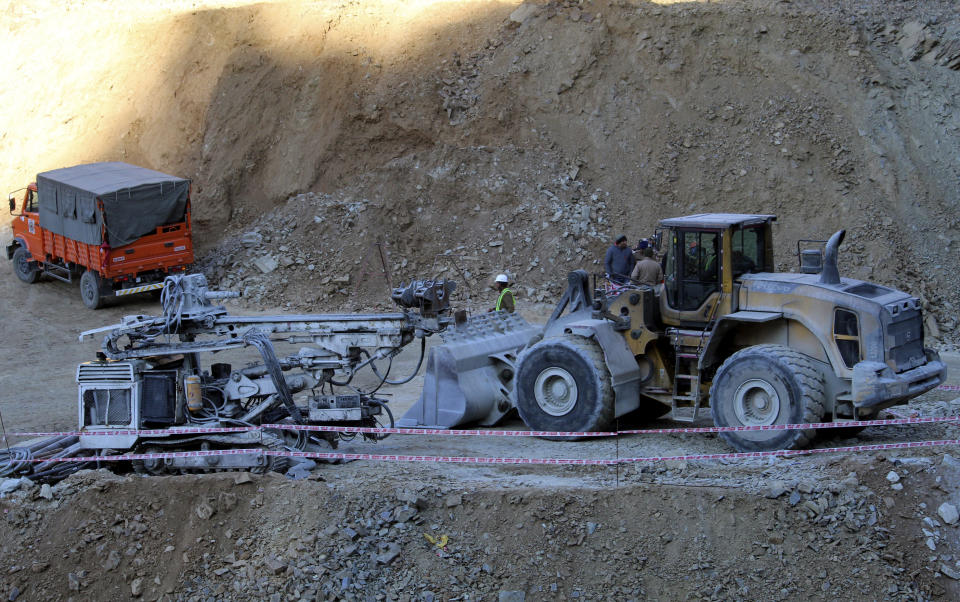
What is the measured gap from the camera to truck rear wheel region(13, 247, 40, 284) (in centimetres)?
2147

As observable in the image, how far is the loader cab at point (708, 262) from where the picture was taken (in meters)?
10.3

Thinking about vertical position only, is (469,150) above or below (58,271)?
above

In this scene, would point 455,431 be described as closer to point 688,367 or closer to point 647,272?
point 688,367

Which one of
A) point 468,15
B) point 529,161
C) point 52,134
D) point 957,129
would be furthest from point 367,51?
point 957,129

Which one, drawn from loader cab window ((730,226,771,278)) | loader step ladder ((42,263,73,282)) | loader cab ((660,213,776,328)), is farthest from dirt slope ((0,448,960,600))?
loader step ladder ((42,263,73,282))

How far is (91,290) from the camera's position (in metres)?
19.9

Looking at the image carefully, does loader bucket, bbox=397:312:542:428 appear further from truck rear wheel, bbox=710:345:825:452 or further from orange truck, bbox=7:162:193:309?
orange truck, bbox=7:162:193:309

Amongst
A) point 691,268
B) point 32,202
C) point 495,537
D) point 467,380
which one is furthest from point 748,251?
point 32,202

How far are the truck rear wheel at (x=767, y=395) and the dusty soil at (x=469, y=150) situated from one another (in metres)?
0.45

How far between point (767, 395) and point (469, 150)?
12763mm

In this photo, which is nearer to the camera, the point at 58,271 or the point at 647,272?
the point at 647,272

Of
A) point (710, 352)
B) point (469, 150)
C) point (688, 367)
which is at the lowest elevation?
point (688, 367)

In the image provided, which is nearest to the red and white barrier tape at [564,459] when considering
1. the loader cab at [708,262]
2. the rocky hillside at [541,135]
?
the loader cab at [708,262]

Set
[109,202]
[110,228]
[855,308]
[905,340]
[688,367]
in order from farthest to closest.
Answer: [110,228] < [109,202] < [688,367] < [905,340] < [855,308]
